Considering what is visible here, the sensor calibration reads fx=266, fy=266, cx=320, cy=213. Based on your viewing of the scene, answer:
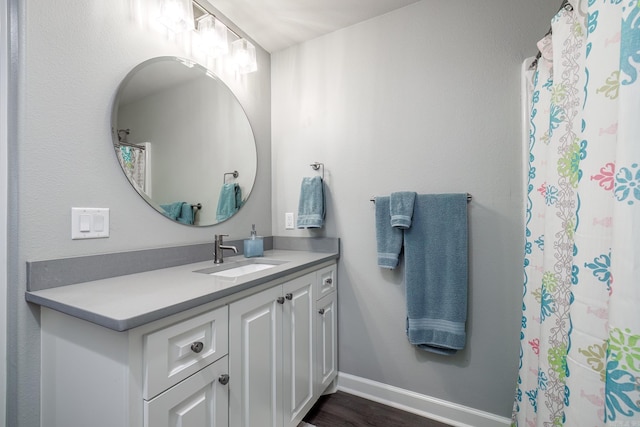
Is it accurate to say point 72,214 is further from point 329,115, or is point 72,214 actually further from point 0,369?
point 329,115

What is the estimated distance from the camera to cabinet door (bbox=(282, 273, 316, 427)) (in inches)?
48.7

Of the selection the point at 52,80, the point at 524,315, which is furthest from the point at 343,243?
the point at 52,80

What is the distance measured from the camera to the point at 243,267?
59.9 inches

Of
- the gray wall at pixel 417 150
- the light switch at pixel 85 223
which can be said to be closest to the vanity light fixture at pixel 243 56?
the gray wall at pixel 417 150

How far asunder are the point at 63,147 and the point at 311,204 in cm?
119

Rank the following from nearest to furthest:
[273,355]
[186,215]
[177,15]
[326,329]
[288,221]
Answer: [273,355], [177,15], [186,215], [326,329], [288,221]

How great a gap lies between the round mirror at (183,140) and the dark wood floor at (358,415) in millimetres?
1269

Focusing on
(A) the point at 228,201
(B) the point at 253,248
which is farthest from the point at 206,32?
(B) the point at 253,248

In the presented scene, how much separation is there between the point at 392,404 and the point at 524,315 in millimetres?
956

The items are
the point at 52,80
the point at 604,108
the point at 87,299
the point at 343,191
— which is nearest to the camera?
the point at 604,108

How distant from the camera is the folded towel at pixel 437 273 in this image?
1396 millimetres

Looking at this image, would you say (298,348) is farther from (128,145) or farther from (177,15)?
(177,15)

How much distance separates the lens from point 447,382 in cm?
148

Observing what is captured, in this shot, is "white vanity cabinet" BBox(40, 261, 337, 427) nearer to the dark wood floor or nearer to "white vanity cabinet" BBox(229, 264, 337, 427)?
"white vanity cabinet" BBox(229, 264, 337, 427)
